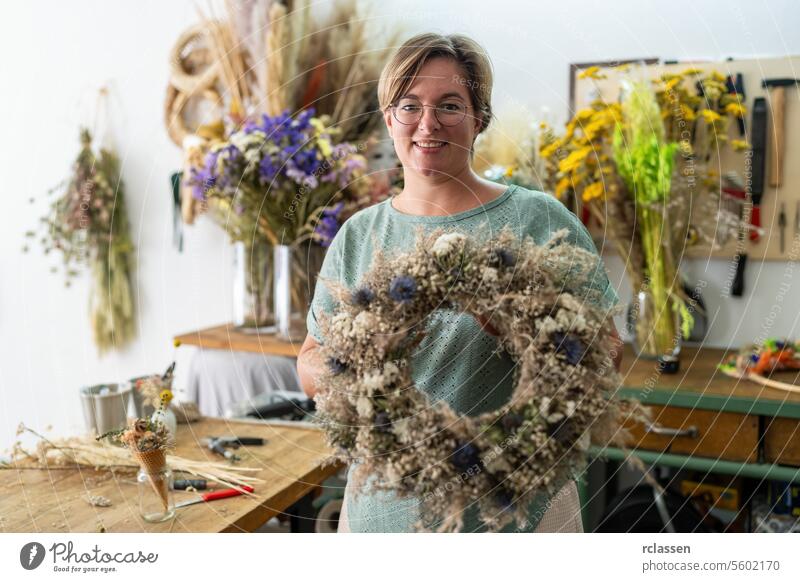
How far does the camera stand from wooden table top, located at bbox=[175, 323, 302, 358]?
221cm

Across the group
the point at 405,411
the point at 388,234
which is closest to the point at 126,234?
the point at 388,234

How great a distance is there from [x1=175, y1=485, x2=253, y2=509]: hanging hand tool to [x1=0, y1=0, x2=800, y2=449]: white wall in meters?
1.27

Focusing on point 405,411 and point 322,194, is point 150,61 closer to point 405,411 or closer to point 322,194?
point 322,194

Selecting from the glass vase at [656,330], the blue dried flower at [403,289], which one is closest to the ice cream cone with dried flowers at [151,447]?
the blue dried flower at [403,289]

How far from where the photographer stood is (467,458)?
871mm

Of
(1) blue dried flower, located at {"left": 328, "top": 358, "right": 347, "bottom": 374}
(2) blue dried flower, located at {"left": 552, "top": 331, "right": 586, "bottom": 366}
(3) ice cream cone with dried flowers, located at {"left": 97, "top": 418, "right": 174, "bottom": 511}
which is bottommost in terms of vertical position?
(3) ice cream cone with dried flowers, located at {"left": 97, "top": 418, "right": 174, "bottom": 511}

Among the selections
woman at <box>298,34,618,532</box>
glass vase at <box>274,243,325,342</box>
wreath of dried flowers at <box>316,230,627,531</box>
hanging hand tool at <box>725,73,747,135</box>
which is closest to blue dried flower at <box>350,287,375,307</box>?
wreath of dried flowers at <box>316,230,627,531</box>

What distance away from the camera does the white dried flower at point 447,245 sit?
898 mm

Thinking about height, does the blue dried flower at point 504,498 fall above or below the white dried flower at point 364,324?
below

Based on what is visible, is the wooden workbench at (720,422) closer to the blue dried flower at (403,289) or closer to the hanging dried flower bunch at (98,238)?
the blue dried flower at (403,289)

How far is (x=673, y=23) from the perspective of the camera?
6.31 feet

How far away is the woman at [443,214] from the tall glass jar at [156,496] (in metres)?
0.31

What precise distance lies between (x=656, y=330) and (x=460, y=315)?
116 centimetres

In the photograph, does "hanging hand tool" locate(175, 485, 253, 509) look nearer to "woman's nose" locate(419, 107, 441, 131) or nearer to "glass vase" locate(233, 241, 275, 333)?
"woman's nose" locate(419, 107, 441, 131)
